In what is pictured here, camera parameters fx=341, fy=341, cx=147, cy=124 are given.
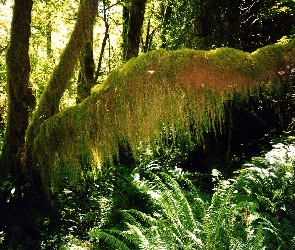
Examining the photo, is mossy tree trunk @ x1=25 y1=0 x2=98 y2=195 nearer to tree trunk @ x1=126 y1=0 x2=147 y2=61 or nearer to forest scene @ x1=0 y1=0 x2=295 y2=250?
forest scene @ x1=0 y1=0 x2=295 y2=250

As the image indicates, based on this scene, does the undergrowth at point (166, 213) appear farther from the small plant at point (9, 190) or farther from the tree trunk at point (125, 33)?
the tree trunk at point (125, 33)

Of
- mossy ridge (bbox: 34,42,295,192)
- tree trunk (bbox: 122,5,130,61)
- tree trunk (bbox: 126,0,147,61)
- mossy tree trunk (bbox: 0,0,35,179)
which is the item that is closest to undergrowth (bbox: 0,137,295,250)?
mossy tree trunk (bbox: 0,0,35,179)

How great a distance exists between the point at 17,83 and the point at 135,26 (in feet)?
13.1

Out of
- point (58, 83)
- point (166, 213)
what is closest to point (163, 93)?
point (166, 213)

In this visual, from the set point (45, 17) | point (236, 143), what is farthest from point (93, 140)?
point (45, 17)

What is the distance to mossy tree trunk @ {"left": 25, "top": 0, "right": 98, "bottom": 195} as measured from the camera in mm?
5555

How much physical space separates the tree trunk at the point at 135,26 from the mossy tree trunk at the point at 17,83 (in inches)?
127

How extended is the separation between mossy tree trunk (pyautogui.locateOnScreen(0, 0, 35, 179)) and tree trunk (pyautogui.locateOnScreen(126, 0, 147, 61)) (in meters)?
3.21

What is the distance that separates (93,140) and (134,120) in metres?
0.74

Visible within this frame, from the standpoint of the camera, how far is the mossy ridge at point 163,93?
177 inches

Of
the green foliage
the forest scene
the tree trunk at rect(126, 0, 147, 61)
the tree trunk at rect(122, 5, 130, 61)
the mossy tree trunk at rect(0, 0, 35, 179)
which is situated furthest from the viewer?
the tree trunk at rect(122, 5, 130, 61)

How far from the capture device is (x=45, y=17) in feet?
38.0

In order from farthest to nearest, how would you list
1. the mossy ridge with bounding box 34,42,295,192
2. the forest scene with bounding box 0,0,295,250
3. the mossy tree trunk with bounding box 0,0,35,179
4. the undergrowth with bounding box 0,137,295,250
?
1. the mossy tree trunk with bounding box 0,0,35,179
2. the mossy ridge with bounding box 34,42,295,192
3. the forest scene with bounding box 0,0,295,250
4. the undergrowth with bounding box 0,137,295,250

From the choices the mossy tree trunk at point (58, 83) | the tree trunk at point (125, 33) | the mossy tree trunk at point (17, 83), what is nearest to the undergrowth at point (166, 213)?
the mossy tree trunk at point (58, 83)
